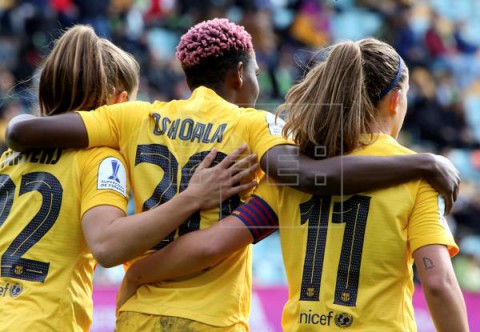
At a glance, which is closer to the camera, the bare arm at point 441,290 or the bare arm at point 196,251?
the bare arm at point 441,290

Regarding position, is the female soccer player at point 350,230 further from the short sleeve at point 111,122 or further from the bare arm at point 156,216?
the short sleeve at point 111,122

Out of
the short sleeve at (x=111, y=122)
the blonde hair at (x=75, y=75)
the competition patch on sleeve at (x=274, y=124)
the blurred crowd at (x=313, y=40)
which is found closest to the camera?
the competition patch on sleeve at (x=274, y=124)

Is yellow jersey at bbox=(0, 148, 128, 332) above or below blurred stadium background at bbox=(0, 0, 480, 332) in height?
above

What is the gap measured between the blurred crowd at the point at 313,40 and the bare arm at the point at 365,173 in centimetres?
704

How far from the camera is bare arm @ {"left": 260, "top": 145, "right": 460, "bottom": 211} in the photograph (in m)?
3.23

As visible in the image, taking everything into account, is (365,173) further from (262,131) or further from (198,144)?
(198,144)

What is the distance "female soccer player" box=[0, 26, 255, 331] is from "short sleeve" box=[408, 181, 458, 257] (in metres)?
0.69

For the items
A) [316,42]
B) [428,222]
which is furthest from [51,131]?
[316,42]


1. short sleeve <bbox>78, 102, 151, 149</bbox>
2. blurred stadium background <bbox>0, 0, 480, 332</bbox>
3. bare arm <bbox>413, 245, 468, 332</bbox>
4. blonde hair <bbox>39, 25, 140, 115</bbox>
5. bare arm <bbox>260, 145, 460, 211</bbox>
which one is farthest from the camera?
blurred stadium background <bbox>0, 0, 480, 332</bbox>

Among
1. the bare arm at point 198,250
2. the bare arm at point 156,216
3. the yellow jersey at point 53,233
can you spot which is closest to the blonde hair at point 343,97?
the bare arm at point 156,216

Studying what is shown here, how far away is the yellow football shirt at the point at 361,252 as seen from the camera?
3174 millimetres

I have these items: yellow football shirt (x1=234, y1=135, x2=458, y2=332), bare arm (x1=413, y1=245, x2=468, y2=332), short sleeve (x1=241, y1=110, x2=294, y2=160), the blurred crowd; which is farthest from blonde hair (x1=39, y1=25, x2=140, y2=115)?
the blurred crowd

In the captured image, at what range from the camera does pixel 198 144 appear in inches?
140

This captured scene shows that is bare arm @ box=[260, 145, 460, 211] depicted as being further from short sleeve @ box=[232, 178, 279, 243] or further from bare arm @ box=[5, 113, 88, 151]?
bare arm @ box=[5, 113, 88, 151]
